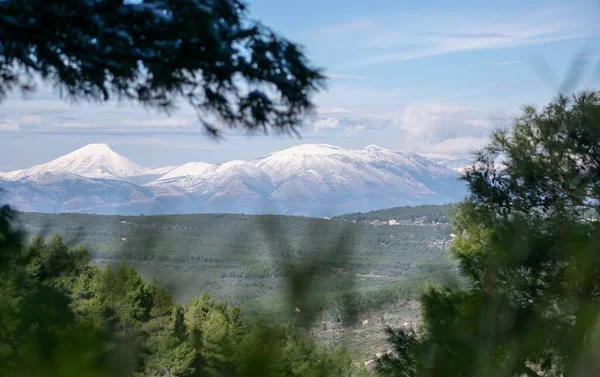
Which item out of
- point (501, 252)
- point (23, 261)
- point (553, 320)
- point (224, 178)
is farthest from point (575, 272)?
point (23, 261)

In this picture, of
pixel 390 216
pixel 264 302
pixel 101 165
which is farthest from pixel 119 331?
pixel 390 216

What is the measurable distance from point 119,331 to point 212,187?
35.0 inches

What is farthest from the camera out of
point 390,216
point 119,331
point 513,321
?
point 390,216

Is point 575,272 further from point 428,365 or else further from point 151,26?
point 151,26

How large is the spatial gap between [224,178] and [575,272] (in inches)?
41.1

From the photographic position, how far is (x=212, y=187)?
202cm

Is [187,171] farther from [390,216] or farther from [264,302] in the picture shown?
[264,302]

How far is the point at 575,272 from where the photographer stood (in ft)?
6.75

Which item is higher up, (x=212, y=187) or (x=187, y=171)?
(x=187, y=171)

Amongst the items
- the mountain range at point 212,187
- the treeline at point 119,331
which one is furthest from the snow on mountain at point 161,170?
the treeline at point 119,331

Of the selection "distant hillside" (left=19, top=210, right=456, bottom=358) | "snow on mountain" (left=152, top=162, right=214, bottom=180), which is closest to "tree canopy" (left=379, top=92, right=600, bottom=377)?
"distant hillside" (left=19, top=210, right=456, bottom=358)

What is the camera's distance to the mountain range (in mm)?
1463

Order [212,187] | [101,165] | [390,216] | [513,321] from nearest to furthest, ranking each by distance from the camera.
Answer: [513,321], [212,187], [101,165], [390,216]

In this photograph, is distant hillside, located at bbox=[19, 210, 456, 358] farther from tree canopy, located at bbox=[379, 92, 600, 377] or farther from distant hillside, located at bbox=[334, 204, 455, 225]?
tree canopy, located at bbox=[379, 92, 600, 377]
